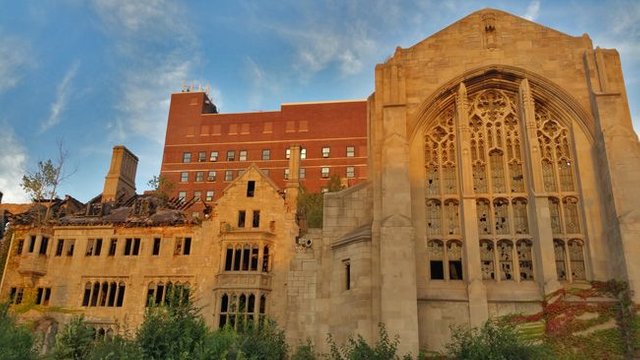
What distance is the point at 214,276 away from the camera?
3438cm

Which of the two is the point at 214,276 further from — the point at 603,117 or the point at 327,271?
the point at 603,117

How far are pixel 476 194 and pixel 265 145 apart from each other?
56.1 m

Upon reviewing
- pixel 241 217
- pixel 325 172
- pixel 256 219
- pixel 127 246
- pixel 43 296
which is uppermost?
pixel 325 172

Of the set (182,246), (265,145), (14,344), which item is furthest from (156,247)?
(265,145)

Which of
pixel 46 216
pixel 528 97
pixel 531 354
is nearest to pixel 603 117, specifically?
pixel 528 97

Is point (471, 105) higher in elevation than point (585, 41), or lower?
lower

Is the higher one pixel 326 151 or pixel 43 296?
pixel 326 151

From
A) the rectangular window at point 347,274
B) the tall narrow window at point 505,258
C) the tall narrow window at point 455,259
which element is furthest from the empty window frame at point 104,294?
the tall narrow window at point 505,258

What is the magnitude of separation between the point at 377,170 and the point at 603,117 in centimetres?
1089

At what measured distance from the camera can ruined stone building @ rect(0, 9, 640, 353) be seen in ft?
74.7

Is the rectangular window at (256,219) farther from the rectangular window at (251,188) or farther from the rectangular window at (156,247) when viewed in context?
the rectangular window at (156,247)

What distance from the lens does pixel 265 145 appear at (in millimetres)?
78562

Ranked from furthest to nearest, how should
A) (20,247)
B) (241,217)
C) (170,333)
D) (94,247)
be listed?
(20,247) < (94,247) < (241,217) < (170,333)

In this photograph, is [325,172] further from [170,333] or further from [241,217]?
[170,333]
